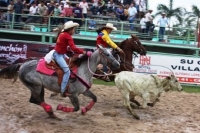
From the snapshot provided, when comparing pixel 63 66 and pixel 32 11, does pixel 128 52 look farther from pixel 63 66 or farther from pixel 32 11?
pixel 32 11

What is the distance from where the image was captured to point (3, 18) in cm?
2205

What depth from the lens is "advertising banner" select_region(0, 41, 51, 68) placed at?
1895cm

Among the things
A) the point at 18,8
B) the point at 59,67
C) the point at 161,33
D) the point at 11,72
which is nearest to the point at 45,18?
the point at 18,8

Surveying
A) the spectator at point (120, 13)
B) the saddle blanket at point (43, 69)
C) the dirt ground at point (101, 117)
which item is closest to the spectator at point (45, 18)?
the spectator at point (120, 13)

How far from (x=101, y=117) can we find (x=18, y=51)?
9144 mm

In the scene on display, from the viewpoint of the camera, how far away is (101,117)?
1075 centimetres

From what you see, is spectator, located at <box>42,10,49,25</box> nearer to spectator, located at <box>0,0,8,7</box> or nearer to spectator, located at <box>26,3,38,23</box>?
spectator, located at <box>26,3,38,23</box>

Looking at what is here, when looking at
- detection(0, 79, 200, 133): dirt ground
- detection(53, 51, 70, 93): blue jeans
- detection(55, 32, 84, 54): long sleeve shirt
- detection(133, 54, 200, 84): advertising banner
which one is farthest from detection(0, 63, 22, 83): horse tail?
detection(133, 54, 200, 84): advertising banner

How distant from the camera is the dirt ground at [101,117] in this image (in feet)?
31.5

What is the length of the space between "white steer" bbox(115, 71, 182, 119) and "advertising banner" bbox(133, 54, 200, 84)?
7241 mm

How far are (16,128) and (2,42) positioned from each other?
33.3ft

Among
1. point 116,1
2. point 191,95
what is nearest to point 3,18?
point 116,1

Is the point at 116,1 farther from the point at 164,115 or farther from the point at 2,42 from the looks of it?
the point at 164,115

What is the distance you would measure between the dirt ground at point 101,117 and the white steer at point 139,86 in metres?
0.47
